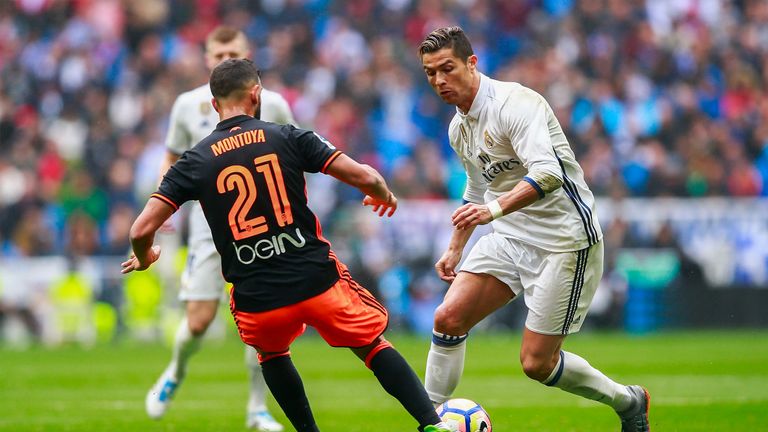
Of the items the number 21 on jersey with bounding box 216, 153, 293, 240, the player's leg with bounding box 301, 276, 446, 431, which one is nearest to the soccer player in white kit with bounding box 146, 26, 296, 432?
the player's leg with bounding box 301, 276, 446, 431

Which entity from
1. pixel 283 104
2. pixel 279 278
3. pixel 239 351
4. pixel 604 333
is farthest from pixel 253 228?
pixel 604 333

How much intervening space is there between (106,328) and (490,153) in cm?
1435

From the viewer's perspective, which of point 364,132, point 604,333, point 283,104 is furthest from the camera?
point 364,132

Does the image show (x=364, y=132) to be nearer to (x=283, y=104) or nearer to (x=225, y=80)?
(x=283, y=104)

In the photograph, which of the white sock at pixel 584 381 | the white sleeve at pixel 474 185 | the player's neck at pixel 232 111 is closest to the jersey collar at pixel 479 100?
the white sleeve at pixel 474 185

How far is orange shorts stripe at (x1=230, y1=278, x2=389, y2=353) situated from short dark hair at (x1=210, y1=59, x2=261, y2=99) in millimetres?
1147

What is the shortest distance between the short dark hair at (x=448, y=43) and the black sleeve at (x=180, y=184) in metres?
1.61

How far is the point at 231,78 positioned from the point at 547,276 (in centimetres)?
228

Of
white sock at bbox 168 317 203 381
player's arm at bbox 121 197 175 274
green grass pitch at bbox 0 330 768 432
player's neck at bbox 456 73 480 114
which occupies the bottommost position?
green grass pitch at bbox 0 330 768 432

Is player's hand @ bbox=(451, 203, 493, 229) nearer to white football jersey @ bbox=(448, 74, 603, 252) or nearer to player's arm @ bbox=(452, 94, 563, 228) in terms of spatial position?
player's arm @ bbox=(452, 94, 563, 228)

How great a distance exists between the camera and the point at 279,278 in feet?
21.6

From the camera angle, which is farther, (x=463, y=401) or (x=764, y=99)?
(x=764, y=99)

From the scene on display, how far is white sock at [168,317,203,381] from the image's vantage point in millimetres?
9461

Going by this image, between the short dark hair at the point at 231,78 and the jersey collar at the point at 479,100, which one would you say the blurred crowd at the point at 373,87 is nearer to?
the jersey collar at the point at 479,100
